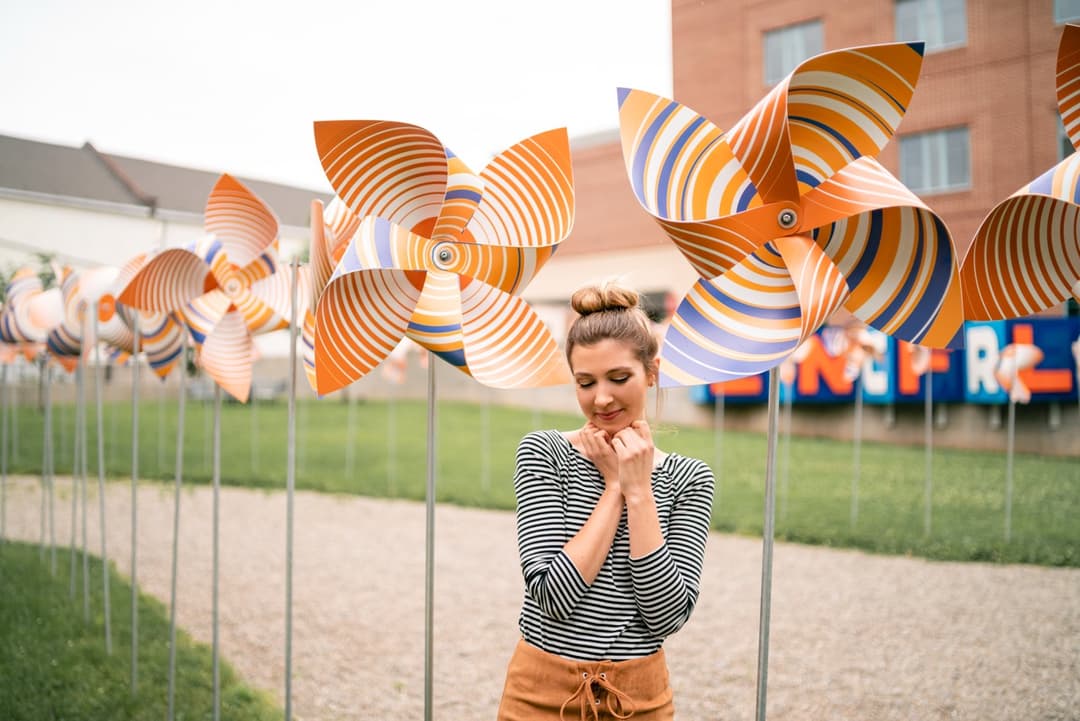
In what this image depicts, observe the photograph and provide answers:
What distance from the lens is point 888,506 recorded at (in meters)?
8.34

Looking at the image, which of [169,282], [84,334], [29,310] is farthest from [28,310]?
[169,282]

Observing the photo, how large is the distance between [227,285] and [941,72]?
2581mm

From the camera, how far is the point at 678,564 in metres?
1.49

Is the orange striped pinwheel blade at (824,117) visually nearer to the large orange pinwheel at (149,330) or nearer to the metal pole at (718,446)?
the large orange pinwheel at (149,330)

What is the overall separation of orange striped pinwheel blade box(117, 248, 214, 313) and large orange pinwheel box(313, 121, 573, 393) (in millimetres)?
1421

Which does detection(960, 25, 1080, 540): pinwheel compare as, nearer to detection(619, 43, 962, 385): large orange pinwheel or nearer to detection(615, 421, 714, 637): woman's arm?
detection(619, 43, 962, 385): large orange pinwheel

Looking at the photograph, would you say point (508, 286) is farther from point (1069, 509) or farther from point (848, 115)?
point (1069, 509)

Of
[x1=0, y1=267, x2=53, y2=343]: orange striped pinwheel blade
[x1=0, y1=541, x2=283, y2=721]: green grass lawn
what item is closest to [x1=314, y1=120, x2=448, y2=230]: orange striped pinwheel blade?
[x1=0, y1=541, x2=283, y2=721]: green grass lawn

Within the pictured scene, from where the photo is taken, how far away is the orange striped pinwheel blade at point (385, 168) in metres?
1.82

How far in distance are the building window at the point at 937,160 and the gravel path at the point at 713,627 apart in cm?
234

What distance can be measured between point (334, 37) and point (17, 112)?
1.87m

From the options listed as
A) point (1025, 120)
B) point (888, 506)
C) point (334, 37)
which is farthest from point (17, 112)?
point (888, 506)

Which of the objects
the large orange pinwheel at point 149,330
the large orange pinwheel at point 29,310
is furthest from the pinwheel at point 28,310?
the large orange pinwheel at point 149,330

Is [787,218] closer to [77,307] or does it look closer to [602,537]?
[602,537]
